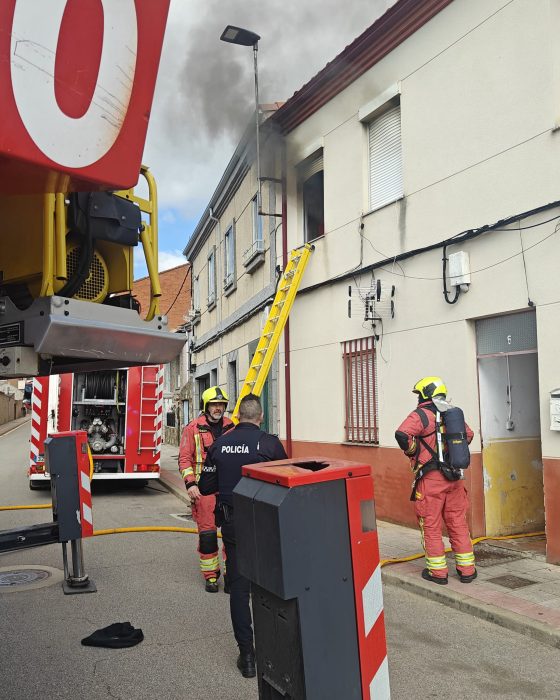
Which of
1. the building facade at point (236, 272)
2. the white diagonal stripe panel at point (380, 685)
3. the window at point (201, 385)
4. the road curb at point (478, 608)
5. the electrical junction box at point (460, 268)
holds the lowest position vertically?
the road curb at point (478, 608)

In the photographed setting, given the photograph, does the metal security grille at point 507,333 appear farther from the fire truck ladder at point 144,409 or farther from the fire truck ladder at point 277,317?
the fire truck ladder at point 144,409

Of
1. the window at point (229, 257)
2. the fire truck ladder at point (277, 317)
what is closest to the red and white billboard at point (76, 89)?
the fire truck ladder at point (277, 317)

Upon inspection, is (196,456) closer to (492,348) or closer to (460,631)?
(460,631)

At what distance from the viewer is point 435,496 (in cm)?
577

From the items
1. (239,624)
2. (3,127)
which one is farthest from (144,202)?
(239,624)

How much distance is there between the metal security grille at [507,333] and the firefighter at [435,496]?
1399 millimetres

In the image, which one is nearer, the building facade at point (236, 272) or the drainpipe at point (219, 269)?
the building facade at point (236, 272)

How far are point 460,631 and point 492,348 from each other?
130 inches

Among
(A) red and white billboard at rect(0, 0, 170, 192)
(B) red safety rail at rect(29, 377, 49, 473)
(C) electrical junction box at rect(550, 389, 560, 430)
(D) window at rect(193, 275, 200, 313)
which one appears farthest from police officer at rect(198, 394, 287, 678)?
(D) window at rect(193, 275, 200, 313)

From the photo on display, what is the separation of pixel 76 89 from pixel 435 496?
189 inches

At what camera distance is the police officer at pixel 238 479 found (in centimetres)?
400

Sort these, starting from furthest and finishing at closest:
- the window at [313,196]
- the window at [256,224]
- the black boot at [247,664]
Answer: the window at [256,224] < the window at [313,196] < the black boot at [247,664]

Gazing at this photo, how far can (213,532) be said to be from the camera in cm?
577

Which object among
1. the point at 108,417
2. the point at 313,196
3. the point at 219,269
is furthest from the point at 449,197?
the point at 219,269
